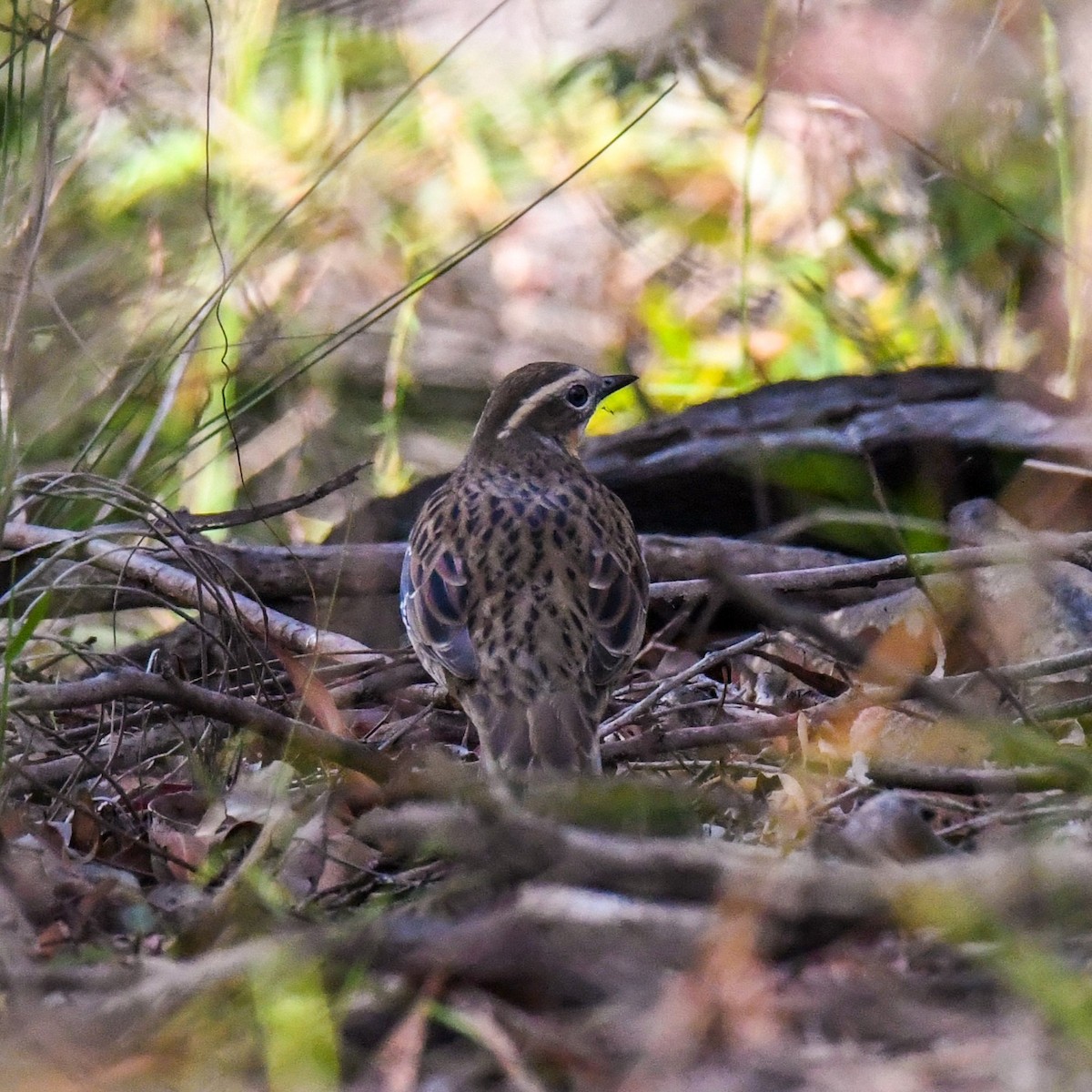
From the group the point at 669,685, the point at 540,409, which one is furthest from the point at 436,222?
the point at 669,685

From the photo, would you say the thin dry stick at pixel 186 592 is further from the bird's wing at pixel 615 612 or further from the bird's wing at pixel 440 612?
the bird's wing at pixel 615 612

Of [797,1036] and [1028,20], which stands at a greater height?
[1028,20]

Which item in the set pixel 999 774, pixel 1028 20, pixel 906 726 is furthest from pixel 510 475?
pixel 1028 20

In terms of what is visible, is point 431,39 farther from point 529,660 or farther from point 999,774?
point 999,774

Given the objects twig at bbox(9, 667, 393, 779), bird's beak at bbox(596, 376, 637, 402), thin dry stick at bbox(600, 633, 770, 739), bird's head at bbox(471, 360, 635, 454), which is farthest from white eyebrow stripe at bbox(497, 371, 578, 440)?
twig at bbox(9, 667, 393, 779)

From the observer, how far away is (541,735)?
17.9 feet

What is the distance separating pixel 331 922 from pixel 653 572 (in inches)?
137

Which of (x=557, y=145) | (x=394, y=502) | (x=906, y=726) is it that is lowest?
(x=906, y=726)

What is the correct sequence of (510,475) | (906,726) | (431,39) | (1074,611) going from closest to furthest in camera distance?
(906,726), (1074,611), (510,475), (431,39)

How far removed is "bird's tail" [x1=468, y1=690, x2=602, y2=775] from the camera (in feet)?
17.5

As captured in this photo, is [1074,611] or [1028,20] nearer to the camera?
[1074,611]

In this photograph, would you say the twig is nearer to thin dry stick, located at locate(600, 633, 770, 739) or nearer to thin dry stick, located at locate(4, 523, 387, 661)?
thin dry stick, located at locate(600, 633, 770, 739)

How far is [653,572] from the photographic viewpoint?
24.2 ft

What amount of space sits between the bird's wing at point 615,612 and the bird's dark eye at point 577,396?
1.32 meters
